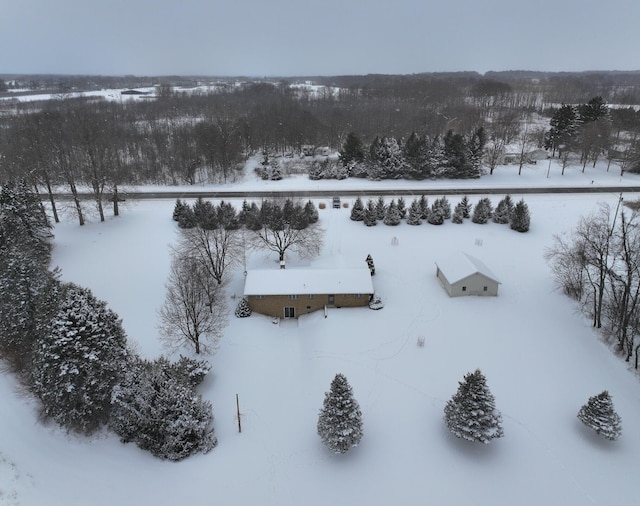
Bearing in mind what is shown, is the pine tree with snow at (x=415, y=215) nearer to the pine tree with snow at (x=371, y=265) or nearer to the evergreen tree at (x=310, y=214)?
the evergreen tree at (x=310, y=214)

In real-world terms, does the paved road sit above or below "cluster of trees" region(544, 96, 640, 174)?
below

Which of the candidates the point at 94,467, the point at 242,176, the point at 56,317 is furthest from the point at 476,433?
the point at 242,176

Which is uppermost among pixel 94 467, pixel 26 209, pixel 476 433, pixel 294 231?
pixel 26 209

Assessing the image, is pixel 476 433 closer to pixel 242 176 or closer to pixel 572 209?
pixel 572 209

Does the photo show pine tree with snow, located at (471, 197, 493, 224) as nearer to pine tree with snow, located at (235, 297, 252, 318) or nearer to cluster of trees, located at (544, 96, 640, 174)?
cluster of trees, located at (544, 96, 640, 174)

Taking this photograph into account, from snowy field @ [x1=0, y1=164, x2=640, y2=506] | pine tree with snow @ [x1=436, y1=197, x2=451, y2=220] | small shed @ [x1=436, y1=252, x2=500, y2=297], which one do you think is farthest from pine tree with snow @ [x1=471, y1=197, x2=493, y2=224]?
small shed @ [x1=436, y1=252, x2=500, y2=297]

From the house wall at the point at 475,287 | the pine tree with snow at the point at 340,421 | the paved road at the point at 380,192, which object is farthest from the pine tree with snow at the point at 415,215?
the pine tree with snow at the point at 340,421

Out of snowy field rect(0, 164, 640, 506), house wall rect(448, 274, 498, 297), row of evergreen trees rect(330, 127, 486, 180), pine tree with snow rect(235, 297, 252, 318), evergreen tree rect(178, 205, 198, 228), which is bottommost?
snowy field rect(0, 164, 640, 506)
